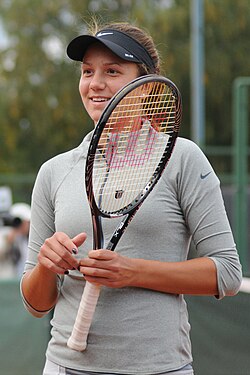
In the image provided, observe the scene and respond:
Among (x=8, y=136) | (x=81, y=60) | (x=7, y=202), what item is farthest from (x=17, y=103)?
(x=81, y=60)

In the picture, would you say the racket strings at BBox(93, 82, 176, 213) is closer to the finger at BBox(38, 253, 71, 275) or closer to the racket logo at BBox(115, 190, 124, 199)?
the racket logo at BBox(115, 190, 124, 199)

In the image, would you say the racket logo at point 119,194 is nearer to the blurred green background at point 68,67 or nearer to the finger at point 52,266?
the finger at point 52,266

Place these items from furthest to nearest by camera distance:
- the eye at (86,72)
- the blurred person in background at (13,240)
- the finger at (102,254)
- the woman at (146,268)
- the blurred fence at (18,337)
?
the blurred person in background at (13,240) < the blurred fence at (18,337) < the eye at (86,72) < the woman at (146,268) < the finger at (102,254)

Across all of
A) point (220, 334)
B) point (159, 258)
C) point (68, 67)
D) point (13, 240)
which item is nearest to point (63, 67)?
point (68, 67)

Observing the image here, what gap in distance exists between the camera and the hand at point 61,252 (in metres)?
2.54

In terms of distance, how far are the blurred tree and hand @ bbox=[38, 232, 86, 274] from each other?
23.1 m

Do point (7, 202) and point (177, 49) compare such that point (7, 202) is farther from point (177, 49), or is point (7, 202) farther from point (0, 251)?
point (177, 49)

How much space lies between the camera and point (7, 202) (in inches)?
428

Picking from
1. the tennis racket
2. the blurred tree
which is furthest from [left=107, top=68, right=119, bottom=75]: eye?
the blurred tree

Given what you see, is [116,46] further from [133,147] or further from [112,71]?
[133,147]

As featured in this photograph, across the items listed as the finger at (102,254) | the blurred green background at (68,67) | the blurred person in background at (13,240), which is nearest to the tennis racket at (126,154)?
the finger at (102,254)

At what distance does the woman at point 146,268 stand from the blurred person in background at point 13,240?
675cm

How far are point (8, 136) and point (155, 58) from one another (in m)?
25.2

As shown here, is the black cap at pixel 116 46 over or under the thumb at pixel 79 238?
over
